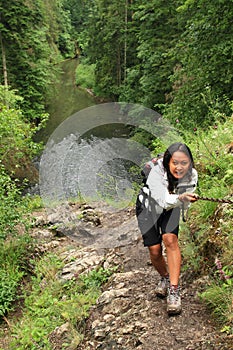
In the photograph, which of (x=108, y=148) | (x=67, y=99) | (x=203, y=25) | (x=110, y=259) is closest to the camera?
(x=110, y=259)

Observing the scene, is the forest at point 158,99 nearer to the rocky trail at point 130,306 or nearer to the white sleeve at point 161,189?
the rocky trail at point 130,306

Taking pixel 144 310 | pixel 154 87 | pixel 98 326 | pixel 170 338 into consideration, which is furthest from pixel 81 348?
pixel 154 87

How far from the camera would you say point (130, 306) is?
147 inches

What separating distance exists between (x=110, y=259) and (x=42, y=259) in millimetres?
1596

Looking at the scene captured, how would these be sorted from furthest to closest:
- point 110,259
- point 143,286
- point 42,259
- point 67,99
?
1. point 67,99
2. point 42,259
3. point 110,259
4. point 143,286

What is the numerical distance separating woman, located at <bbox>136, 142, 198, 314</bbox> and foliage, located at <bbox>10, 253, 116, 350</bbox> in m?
1.35

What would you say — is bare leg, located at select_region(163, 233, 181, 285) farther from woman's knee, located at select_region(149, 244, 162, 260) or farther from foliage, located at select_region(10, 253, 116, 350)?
foliage, located at select_region(10, 253, 116, 350)

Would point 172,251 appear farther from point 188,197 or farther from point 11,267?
point 11,267

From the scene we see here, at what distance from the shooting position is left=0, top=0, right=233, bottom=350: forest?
387 centimetres

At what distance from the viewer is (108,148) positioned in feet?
63.1

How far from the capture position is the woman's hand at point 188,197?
272cm

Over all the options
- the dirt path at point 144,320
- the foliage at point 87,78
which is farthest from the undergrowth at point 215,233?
the foliage at point 87,78

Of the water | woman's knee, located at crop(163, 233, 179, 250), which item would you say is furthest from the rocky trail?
the water

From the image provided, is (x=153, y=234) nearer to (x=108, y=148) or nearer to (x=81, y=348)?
(x=81, y=348)
